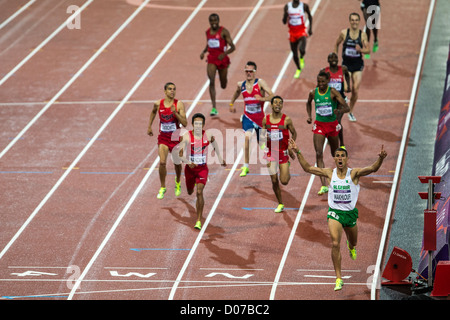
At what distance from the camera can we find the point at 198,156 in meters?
15.2

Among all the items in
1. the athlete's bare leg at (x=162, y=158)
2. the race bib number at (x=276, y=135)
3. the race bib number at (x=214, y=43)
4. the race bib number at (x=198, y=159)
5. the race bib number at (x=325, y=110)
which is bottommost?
the athlete's bare leg at (x=162, y=158)

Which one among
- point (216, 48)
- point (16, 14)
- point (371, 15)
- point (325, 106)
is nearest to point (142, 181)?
point (216, 48)

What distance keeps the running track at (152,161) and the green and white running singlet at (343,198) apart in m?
1.10

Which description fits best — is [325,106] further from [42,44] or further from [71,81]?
[42,44]

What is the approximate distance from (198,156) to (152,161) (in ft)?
10.2

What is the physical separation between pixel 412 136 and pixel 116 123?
616 cm

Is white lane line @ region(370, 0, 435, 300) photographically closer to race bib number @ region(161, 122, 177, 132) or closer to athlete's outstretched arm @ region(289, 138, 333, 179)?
athlete's outstretched arm @ region(289, 138, 333, 179)

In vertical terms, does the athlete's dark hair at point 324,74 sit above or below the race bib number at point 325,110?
above

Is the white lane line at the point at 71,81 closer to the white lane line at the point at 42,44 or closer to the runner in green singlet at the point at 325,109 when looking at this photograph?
the white lane line at the point at 42,44

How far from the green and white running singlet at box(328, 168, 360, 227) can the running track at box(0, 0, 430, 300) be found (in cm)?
110

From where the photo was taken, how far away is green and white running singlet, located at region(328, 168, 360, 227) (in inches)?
515

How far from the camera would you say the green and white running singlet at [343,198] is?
13.1 m

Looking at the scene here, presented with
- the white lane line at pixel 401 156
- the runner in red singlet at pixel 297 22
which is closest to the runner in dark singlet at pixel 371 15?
the white lane line at pixel 401 156
